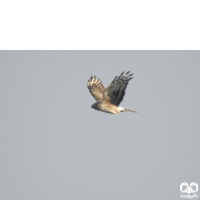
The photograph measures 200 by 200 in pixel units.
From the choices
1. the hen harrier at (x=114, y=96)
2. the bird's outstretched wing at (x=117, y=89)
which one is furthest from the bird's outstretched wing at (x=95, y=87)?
the bird's outstretched wing at (x=117, y=89)

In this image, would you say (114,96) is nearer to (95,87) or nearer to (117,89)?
(117,89)

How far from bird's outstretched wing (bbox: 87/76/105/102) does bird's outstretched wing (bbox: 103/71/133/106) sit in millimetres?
1521

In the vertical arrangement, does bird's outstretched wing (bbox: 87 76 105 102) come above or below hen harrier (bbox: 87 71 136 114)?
above

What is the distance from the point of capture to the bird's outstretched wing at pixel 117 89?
35.1 feet

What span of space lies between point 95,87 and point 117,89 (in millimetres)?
2411

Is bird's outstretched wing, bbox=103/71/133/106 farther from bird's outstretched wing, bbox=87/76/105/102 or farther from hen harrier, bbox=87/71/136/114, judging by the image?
bird's outstretched wing, bbox=87/76/105/102

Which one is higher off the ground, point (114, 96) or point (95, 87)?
point (95, 87)

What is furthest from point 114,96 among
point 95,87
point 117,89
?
point 95,87

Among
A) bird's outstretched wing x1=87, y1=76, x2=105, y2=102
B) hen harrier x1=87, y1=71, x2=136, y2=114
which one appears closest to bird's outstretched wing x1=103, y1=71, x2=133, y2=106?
hen harrier x1=87, y1=71, x2=136, y2=114

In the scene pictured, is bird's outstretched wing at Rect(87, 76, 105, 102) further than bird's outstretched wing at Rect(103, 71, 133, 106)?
Yes

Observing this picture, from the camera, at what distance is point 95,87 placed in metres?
13.2

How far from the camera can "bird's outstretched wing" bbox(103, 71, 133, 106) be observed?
10695 millimetres
